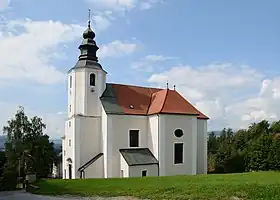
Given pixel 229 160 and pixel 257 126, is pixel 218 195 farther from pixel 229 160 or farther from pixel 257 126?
pixel 257 126

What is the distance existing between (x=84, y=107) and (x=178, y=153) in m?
10.7

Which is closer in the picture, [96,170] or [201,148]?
[96,170]

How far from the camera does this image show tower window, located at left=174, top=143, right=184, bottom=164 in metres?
34.6

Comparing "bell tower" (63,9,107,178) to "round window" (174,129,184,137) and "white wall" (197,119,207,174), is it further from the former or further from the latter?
"white wall" (197,119,207,174)

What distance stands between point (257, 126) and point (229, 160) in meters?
12.2

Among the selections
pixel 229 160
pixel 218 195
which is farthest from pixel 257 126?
pixel 218 195

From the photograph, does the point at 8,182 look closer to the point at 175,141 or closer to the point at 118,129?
the point at 118,129

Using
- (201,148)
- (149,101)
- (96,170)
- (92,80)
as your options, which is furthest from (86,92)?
(201,148)

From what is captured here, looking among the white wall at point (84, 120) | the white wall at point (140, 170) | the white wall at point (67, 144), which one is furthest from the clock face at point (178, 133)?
the white wall at point (67, 144)

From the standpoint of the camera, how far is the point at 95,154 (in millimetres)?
34406

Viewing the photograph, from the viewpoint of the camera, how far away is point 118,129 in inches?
1331

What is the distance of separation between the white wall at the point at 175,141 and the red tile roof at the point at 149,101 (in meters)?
0.84

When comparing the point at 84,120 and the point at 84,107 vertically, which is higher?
the point at 84,107

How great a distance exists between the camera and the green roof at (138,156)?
105 feet
